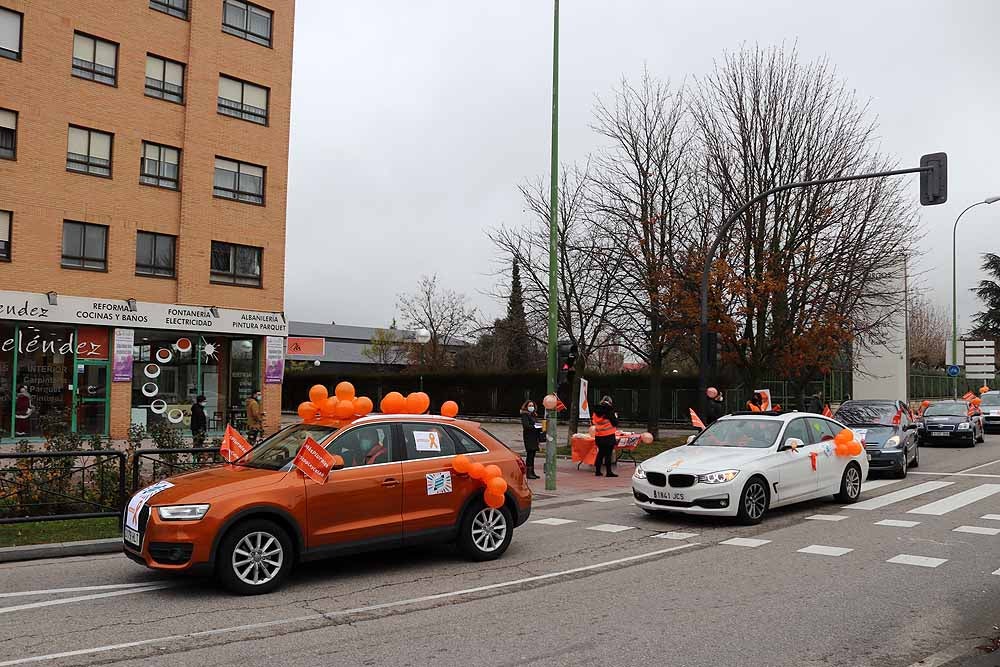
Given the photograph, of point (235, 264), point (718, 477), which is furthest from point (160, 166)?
point (718, 477)

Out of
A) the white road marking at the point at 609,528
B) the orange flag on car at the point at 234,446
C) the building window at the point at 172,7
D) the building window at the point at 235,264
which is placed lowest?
the white road marking at the point at 609,528

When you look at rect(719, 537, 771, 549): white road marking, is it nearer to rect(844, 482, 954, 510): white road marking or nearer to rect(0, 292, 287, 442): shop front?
rect(844, 482, 954, 510): white road marking

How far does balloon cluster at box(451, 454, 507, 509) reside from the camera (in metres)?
8.59

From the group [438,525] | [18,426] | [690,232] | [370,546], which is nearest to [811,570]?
[438,525]

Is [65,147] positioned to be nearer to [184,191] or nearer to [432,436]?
[184,191]

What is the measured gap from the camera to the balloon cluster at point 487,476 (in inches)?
338

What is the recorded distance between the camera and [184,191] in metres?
26.2

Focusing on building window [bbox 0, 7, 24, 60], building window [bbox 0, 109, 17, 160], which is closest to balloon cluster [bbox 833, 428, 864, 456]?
building window [bbox 0, 109, 17, 160]

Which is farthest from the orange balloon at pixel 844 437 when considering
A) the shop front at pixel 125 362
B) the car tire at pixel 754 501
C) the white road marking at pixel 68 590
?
the shop front at pixel 125 362

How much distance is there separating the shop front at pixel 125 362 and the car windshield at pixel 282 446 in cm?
1479

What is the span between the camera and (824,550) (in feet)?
30.7

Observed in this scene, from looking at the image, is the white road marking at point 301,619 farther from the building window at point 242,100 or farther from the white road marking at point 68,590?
the building window at point 242,100

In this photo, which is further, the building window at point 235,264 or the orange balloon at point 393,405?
the building window at point 235,264

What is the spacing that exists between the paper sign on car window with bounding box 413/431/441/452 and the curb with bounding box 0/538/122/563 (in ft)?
13.1
